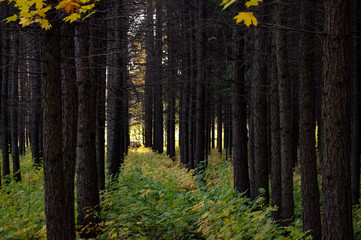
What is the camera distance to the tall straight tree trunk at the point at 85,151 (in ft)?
21.1

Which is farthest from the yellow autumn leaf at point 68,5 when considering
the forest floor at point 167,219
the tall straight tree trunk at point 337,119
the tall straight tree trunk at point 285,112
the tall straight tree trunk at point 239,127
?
the tall straight tree trunk at point 239,127

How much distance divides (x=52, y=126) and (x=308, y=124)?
15.0ft

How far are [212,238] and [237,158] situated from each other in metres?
4.13

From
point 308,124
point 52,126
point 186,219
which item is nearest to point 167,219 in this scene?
point 186,219

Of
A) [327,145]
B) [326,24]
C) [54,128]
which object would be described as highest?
[326,24]

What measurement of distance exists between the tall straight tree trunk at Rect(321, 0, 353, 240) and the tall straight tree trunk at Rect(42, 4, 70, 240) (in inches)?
140

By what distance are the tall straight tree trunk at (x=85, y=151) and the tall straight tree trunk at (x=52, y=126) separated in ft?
7.42

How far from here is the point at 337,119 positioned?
13.8ft

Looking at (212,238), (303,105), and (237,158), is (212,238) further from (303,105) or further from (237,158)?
(237,158)

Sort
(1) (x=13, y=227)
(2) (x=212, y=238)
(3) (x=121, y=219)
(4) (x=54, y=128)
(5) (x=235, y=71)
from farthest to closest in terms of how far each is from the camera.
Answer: (5) (x=235, y=71), (3) (x=121, y=219), (1) (x=13, y=227), (2) (x=212, y=238), (4) (x=54, y=128)

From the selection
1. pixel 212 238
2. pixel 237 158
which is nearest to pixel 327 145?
pixel 212 238

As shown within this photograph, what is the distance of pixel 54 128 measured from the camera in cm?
409

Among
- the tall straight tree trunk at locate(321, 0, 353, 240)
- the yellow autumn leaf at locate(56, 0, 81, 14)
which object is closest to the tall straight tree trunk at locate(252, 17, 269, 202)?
the tall straight tree trunk at locate(321, 0, 353, 240)

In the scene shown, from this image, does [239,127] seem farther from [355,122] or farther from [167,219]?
[355,122]
